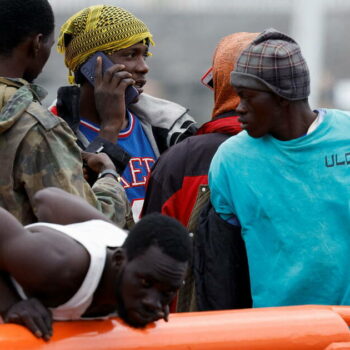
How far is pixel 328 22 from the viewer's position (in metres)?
22.6

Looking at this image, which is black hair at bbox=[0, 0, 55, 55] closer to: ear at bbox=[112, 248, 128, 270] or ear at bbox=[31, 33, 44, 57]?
ear at bbox=[31, 33, 44, 57]

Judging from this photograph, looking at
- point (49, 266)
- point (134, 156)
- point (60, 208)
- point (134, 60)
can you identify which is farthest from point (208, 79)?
point (49, 266)

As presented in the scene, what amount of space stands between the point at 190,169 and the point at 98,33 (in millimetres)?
819

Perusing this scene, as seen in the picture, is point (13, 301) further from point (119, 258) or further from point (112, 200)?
point (112, 200)

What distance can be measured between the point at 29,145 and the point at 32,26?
21.8 inches

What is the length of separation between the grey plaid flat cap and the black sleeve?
0.55 meters

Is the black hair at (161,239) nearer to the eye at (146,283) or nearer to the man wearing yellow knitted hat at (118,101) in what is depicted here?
the eye at (146,283)

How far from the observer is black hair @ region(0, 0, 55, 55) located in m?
3.76

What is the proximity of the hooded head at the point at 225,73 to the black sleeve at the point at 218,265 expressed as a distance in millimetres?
617

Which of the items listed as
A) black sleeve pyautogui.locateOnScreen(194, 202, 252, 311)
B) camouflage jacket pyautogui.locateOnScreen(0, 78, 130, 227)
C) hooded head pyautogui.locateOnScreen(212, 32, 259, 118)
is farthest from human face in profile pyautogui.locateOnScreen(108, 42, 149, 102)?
camouflage jacket pyautogui.locateOnScreen(0, 78, 130, 227)

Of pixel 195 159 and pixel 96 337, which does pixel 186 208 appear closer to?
pixel 195 159

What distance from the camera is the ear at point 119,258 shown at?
2.97 metres

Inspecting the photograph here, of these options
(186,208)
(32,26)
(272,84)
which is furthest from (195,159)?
(32,26)

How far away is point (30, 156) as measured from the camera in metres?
3.49
